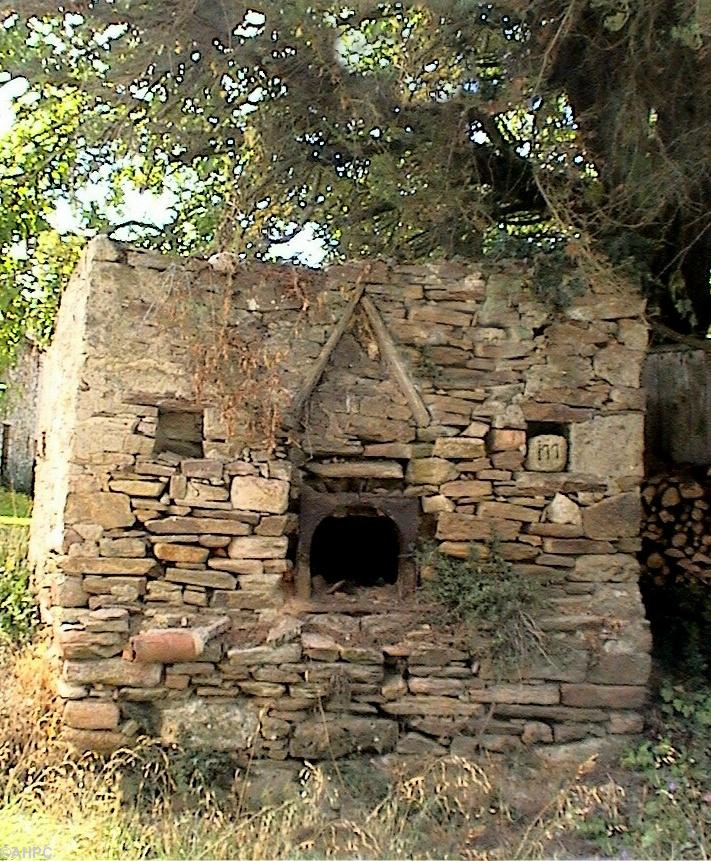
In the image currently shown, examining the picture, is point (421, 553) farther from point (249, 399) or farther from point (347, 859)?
point (347, 859)

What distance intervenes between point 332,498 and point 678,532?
114 inches

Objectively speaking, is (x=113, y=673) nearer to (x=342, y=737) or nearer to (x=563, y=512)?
(x=342, y=737)

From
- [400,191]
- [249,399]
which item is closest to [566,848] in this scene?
[249,399]

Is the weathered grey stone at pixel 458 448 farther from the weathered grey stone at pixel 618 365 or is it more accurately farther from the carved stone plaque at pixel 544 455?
the weathered grey stone at pixel 618 365

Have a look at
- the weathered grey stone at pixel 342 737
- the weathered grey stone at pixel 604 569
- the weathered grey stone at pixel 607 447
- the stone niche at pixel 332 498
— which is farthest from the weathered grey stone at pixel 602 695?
the weathered grey stone at pixel 607 447

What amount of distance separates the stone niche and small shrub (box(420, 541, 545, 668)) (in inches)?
3.1

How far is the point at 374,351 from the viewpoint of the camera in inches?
227

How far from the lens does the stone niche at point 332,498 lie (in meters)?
5.24

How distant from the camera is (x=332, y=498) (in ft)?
18.5

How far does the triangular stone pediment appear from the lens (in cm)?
564

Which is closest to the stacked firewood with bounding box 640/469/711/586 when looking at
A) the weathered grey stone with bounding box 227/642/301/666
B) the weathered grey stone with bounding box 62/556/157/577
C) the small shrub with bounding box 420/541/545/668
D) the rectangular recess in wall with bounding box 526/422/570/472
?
the rectangular recess in wall with bounding box 526/422/570/472

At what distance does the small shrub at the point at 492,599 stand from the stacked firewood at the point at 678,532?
1.77m

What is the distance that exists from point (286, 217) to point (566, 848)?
4.34m

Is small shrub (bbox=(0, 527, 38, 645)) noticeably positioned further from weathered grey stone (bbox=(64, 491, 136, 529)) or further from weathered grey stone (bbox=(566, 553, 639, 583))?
weathered grey stone (bbox=(566, 553, 639, 583))
